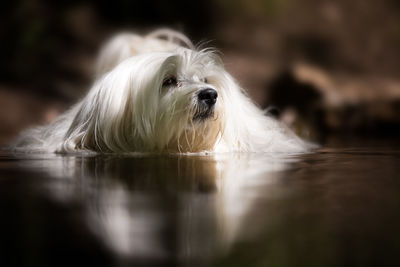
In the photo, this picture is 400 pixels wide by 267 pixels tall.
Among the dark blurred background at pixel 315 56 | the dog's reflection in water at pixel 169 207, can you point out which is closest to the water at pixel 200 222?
the dog's reflection in water at pixel 169 207

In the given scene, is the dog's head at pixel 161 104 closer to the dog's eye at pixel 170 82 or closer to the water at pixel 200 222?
the dog's eye at pixel 170 82

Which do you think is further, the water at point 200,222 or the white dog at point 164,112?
the white dog at point 164,112

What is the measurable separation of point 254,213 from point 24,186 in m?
0.43

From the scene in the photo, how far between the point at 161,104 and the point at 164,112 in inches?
1.4

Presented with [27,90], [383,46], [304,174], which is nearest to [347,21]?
[383,46]

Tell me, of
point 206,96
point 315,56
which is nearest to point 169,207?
point 206,96

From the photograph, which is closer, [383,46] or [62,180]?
[62,180]

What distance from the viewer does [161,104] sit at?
1.90 metres

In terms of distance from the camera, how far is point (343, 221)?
53cm

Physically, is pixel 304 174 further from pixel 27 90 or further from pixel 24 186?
pixel 27 90

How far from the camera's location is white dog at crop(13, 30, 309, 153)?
186cm

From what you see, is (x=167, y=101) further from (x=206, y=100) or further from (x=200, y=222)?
(x=200, y=222)

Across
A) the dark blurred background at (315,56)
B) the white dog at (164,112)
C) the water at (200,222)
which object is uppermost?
the dark blurred background at (315,56)

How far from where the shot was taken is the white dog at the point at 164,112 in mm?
1856
